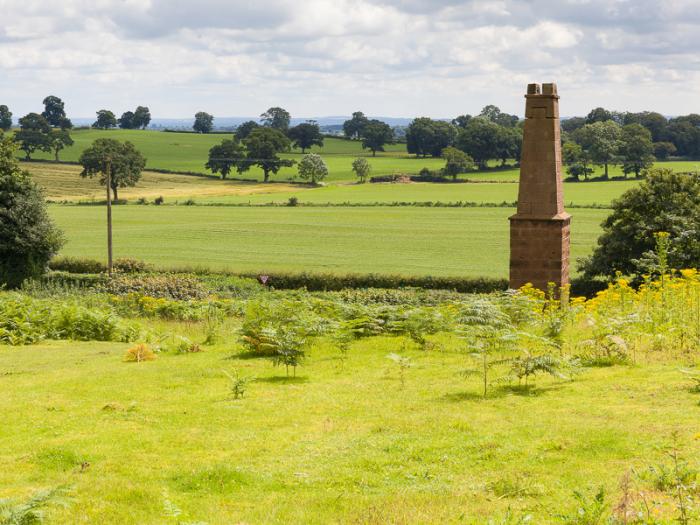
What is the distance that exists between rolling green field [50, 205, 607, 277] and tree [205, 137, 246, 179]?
42260 millimetres

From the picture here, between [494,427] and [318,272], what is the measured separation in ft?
129

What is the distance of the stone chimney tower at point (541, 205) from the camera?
24406 mm

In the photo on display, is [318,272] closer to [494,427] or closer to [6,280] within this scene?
[6,280]

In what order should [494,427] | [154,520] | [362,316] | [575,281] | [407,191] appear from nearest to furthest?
[154,520]
[494,427]
[362,316]
[575,281]
[407,191]

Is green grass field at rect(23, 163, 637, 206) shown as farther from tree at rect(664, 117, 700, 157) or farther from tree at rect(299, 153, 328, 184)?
tree at rect(664, 117, 700, 157)

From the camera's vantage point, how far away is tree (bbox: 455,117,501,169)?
5613 inches

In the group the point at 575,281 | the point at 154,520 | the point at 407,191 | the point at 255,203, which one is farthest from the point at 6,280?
the point at 407,191

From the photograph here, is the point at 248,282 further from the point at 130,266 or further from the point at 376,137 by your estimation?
the point at 376,137

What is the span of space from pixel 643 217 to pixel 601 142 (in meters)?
86.4

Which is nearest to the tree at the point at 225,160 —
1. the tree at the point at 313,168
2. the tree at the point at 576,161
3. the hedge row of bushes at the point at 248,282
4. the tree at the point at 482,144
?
the tree at the point at 313,168

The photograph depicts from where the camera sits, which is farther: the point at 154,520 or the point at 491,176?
the point at 491,176

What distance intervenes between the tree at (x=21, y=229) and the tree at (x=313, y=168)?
258 feet

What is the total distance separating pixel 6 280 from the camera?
162 feet

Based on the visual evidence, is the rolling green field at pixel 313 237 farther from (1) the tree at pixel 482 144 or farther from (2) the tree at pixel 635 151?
(1) the tree at pixel 482 144
